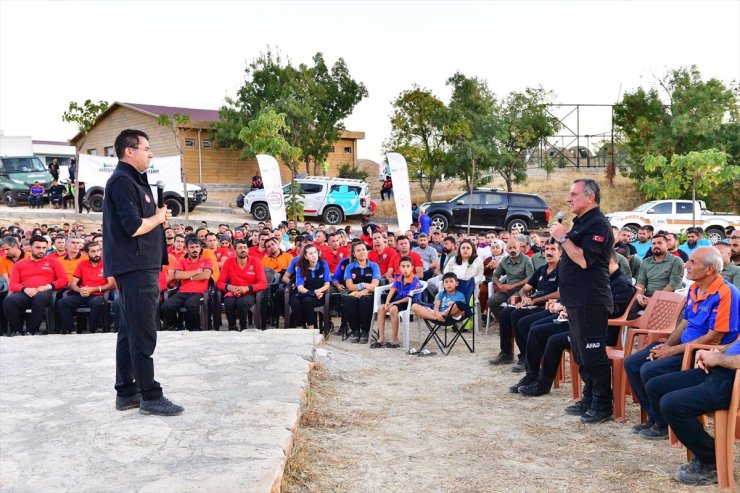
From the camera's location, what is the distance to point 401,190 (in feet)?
62.1

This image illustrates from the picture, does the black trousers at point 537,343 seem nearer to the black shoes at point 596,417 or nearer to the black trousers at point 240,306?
the black shoes at point 596,417

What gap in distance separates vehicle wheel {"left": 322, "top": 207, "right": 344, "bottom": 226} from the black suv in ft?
11.1

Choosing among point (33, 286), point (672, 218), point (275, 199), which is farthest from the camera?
point (672, 218)

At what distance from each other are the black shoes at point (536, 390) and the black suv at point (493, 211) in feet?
54.5

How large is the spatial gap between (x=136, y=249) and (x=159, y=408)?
1.00m

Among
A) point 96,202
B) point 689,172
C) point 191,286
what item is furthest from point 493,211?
point 191,286

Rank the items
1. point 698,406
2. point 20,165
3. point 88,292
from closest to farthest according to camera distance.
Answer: point 698,406
point 88,292
point 20,165

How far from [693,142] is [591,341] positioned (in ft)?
80.8

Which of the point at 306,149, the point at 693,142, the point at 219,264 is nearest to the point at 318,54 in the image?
the point at 306,149

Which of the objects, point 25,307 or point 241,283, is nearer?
point 25,307

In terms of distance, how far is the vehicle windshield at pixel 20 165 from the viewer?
2872cm

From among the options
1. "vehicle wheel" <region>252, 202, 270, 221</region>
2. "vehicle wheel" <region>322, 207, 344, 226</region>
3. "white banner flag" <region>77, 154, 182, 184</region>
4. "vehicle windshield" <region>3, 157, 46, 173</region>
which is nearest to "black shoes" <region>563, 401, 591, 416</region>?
"vehicle wheel" <region>322, 207, 344, 226</region>

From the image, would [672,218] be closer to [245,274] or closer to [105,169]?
[245,274]

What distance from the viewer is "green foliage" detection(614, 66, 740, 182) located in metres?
26.6
